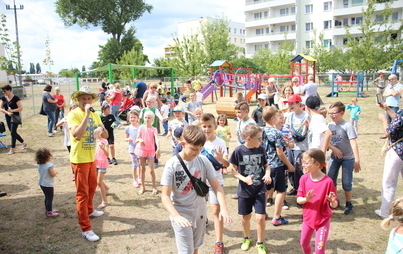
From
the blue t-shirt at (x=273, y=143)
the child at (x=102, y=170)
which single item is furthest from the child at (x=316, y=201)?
the child at (x=102, y=170)

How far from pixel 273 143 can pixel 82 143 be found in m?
2.66

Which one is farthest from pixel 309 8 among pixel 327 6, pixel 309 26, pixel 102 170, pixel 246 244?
pixel 246 244

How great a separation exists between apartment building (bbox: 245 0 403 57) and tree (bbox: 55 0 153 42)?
68.7 ft

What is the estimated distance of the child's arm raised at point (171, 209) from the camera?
255 centimetres

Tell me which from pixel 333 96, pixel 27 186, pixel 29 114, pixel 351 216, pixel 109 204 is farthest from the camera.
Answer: pixel 333 96

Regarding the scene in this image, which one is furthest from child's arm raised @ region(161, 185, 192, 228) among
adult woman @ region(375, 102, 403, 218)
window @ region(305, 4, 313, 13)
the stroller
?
window @ region(305, 4, 313, 13)

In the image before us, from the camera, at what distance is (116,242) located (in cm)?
443

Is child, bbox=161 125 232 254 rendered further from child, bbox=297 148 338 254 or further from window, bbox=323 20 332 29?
window, bbox=323 20 332 29

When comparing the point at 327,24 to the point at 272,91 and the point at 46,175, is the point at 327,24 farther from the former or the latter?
the point at 46,175

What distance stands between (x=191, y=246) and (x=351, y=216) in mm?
3142

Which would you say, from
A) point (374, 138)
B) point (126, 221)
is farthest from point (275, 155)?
point (374, 138)

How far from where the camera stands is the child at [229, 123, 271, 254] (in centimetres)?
387

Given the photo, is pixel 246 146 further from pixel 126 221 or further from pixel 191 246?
pixel 126 221

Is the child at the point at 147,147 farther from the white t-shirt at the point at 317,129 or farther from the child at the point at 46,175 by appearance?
the white t-shirt at the point at 317,129
